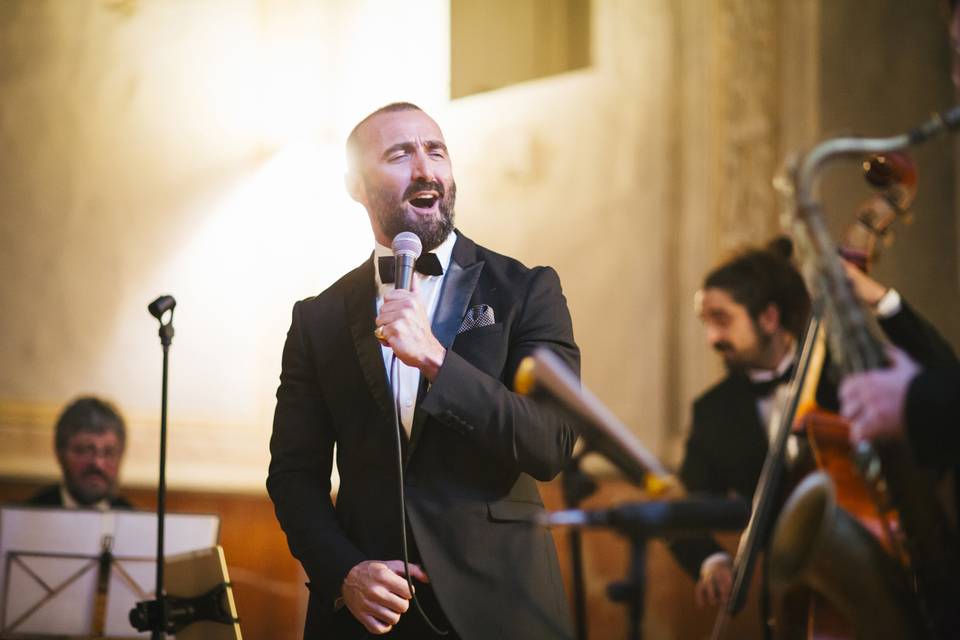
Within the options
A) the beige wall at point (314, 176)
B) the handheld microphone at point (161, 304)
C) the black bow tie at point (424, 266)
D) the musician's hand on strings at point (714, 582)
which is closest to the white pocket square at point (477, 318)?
the black bow tie at point (424, 266)

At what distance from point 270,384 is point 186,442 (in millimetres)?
446

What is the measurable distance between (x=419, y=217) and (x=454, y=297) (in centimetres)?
20

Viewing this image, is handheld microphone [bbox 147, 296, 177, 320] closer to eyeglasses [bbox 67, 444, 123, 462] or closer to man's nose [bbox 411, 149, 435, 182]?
man's nose [bbox 411, 149, 435, 182]

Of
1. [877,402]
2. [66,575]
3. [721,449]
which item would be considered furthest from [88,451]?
[877,402]

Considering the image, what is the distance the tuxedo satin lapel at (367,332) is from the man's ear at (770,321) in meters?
2.00

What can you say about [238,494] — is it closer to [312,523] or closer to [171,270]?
[171,270]

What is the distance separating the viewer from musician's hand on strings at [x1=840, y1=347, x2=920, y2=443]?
174cm

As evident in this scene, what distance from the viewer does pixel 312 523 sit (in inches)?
93.4

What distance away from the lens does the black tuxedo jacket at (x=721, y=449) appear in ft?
12.9

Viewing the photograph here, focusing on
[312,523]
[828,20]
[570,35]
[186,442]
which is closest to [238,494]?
[186,442]

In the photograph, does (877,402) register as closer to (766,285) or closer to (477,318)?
(477,318)

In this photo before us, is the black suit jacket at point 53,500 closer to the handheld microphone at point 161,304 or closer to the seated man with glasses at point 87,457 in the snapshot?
the seated man with glasses at point 87,457

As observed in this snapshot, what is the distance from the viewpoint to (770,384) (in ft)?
13.4

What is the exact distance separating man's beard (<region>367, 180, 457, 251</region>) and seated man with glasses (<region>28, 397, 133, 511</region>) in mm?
2700
